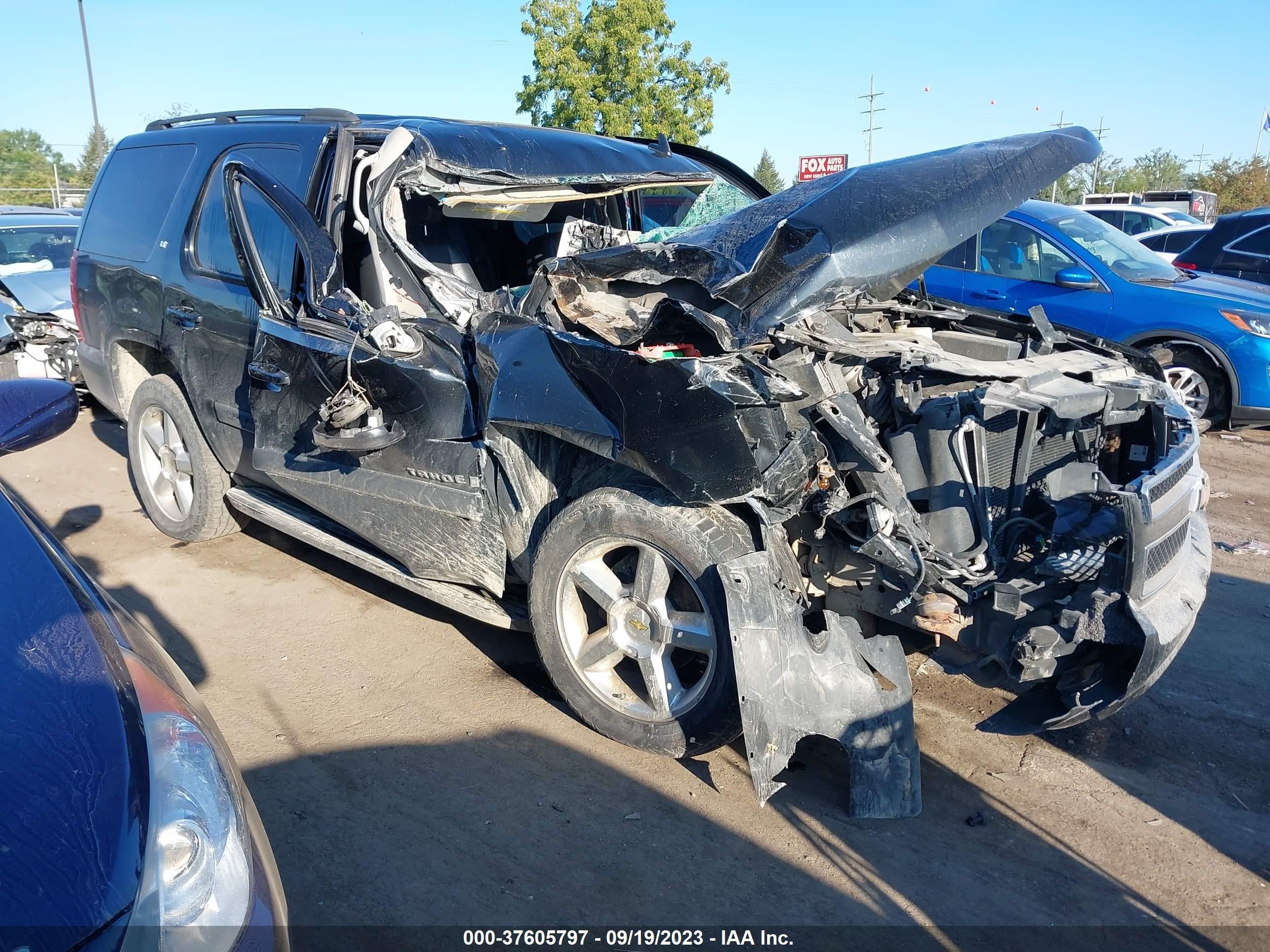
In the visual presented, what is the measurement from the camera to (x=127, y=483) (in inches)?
251

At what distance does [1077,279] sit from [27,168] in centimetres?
5956

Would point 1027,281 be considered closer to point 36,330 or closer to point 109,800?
point 109,800

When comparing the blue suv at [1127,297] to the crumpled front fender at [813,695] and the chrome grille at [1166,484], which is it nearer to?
the chrome grille at [1166,484]

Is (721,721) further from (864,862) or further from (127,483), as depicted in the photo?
(127,483)

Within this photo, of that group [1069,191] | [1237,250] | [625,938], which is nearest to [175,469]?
[625,938]

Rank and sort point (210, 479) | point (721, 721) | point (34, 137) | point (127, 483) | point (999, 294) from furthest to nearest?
point (34, 137) < point (999, 294) < point (127, 483) < point (210, 479) < point (721, 721)

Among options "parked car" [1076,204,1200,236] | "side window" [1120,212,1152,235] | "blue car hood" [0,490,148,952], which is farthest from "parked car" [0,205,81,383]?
"side window" [1120,212,1152,235]

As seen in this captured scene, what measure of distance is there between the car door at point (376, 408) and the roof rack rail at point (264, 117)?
1.57ft

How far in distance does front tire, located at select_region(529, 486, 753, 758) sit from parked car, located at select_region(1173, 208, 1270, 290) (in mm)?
8471

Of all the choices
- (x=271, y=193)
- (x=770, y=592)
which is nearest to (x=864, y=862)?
(x=770, y=592)

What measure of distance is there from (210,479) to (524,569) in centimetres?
233

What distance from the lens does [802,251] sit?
3.18 metres

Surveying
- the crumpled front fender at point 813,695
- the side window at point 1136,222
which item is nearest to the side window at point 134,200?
the crumpled front fender at point 813,695

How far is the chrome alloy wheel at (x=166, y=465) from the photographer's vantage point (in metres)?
5.10
